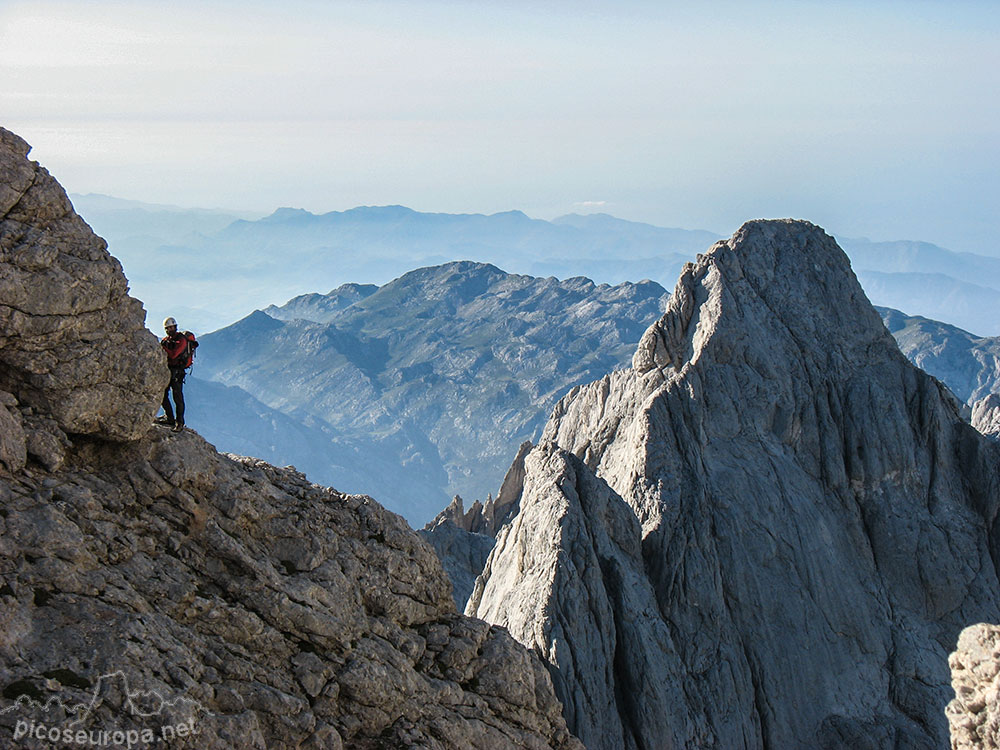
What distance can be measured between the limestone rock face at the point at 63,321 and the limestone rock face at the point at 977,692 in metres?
23.3

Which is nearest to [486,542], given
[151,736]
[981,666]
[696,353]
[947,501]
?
[696,353]

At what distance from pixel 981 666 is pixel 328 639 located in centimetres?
1780

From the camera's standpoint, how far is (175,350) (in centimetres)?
2692

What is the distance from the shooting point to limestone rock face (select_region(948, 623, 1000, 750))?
83.4ft

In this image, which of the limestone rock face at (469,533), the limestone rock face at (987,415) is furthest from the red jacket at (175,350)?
the limestone rock face at (987,415)

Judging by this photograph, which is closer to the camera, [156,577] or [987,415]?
[156,577]

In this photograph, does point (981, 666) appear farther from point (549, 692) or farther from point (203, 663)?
point (203, 663)

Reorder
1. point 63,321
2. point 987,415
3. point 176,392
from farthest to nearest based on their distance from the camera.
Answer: point 987,415, point 176,392, point 63,321

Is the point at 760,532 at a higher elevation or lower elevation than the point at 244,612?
higher

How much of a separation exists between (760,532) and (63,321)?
40.3 meters

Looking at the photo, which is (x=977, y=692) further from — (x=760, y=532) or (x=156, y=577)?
Answer: (x=760, y=532)

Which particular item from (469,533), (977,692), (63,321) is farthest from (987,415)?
(63,321)

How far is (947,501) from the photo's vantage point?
57.4m

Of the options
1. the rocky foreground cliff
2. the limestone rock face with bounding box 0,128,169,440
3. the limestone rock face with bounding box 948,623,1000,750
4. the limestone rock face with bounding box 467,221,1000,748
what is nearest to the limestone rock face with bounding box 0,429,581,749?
the rocky foreground cliff
